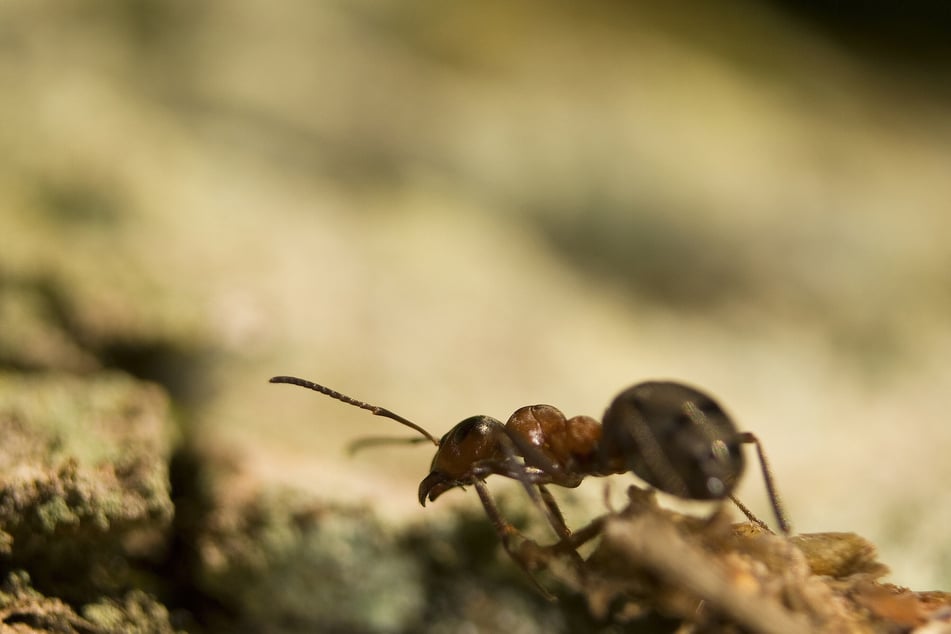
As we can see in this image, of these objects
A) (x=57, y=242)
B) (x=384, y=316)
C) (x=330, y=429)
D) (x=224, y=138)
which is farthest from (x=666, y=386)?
(x=224, y=138)

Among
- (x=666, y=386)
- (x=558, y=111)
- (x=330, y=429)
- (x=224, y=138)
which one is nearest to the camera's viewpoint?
(x=666, y=386)

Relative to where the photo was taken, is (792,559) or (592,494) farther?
(592,494)

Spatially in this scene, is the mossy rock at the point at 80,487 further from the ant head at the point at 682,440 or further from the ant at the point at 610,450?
the ant head at the point at 682,440

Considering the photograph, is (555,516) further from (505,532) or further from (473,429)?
(473,429)

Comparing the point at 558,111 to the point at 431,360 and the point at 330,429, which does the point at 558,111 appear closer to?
the point at 431,360

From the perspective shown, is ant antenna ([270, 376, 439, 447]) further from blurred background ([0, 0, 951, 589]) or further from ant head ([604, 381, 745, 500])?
ant head ([604, 381, 745, 500])

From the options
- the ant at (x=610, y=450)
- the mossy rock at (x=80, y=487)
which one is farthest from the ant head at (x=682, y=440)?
the mossy rock at (x=80, y=487)

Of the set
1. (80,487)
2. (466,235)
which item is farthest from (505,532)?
(466,235)
